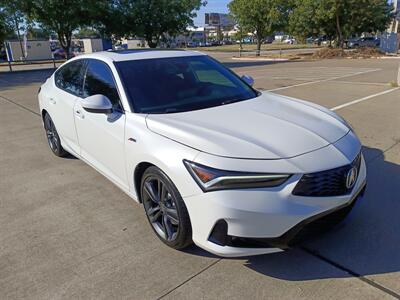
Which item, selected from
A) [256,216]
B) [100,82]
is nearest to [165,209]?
[256,216]

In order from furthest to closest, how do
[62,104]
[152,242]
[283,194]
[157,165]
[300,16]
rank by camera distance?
1. [300,16]
2. [62,104]
3. [152,242]
4. [157,165]
5. [283,194]

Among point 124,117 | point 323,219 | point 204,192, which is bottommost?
point 323,219

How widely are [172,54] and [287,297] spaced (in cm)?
273

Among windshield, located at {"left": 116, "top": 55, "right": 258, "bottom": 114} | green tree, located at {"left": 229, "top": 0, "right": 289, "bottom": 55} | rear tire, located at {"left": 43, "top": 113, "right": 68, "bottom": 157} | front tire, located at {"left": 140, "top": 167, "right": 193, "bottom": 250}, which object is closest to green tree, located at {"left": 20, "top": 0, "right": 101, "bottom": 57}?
green tree, located at {"left": 229, "top": 0, "right": 289, "bottom": 55}

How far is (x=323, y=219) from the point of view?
2365 mm

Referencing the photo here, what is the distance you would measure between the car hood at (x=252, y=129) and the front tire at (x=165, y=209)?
369 millimetres

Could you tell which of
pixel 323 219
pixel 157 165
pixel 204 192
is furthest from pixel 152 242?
pixel 323 219

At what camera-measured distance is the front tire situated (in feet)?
8.26

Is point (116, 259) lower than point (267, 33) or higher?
lower

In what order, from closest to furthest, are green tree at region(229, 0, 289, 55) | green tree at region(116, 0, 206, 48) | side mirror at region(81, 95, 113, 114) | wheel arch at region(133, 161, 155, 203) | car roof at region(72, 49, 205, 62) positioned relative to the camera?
wheel arch at region(133, 161, 155, 203)
side mirror at region(81, 95, 113, 114)
car roof at region(72, 49, 205, 62)
green tree at region(116, 0, 206, 48)
green tree at region(229, 0, 289, 55)

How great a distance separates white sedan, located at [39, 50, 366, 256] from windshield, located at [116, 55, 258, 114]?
0.01 metres

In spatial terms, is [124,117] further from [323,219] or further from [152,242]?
[323,219]

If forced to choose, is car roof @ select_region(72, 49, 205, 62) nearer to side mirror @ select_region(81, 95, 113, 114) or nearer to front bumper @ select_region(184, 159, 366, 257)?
side mirror @ select_region(81, 95, 113, 114)

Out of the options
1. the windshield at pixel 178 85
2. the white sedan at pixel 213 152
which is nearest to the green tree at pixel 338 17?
the windshield at pixel 178 85
